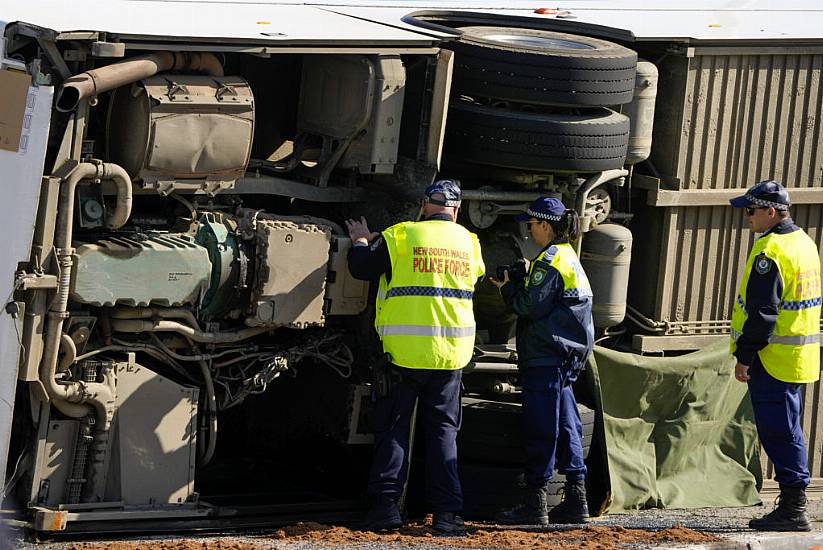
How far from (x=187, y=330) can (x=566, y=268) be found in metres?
2.14

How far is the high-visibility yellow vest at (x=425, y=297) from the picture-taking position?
8.44 meters

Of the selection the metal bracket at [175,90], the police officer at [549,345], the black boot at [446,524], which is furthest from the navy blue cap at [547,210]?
the metal bracket at [175,90]

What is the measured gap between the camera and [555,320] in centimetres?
877

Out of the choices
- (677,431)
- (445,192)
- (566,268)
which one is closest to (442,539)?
(566,268)

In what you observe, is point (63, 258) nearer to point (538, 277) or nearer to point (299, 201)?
point (299, 201)

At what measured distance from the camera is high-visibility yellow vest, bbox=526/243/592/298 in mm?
8750

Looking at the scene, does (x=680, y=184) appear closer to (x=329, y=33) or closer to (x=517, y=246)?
(x=517, y=246)

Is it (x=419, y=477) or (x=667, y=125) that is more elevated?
(x=667, y=125)

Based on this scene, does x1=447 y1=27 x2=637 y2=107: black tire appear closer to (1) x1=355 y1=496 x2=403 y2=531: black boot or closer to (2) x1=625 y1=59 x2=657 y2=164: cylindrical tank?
(2) x1=625 y1=59 x2=657 y2=164: cylindrical tank

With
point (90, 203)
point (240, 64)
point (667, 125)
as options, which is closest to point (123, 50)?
point (90, 203)

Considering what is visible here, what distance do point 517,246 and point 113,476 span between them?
2782mm

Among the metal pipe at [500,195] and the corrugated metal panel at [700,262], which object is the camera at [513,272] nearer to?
the metal pipe at [500,195]

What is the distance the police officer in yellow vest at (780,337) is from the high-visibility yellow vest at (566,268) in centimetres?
96

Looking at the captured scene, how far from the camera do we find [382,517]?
852 cm
